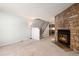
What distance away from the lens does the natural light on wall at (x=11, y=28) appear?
4215 millimetres

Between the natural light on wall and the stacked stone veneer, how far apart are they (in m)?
1.68

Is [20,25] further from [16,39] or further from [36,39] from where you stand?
[36,39]

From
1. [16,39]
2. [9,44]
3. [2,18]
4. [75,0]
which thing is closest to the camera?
[75,0]

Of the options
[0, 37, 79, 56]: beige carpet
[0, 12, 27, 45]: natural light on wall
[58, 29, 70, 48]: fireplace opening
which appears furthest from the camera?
[0, 12, 27, 45]: natural light on wall

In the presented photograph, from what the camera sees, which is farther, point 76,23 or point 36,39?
point 36,39

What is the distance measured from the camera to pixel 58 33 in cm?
488

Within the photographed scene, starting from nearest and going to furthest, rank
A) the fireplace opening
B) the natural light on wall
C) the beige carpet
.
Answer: the beige carpet, the fireplace opening, the natural light on wall

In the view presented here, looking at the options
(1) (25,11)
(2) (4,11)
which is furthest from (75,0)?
(2) (4,11)

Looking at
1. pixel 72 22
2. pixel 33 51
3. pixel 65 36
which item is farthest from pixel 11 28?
pixel 72 22

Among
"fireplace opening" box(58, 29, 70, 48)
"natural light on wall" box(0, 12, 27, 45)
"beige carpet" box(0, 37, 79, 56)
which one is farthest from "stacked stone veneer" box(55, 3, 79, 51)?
"natural light on wall" box(0, 12, 27, 45)

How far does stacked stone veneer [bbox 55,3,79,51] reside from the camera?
3.34 metres

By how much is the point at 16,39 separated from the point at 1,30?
2.96 ft

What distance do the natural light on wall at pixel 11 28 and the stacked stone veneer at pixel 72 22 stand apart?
168 cm

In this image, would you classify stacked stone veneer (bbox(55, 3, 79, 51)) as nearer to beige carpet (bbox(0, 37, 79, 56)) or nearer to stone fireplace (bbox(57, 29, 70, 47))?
stone fireplace (bbox(57, 29, 70, 47))
